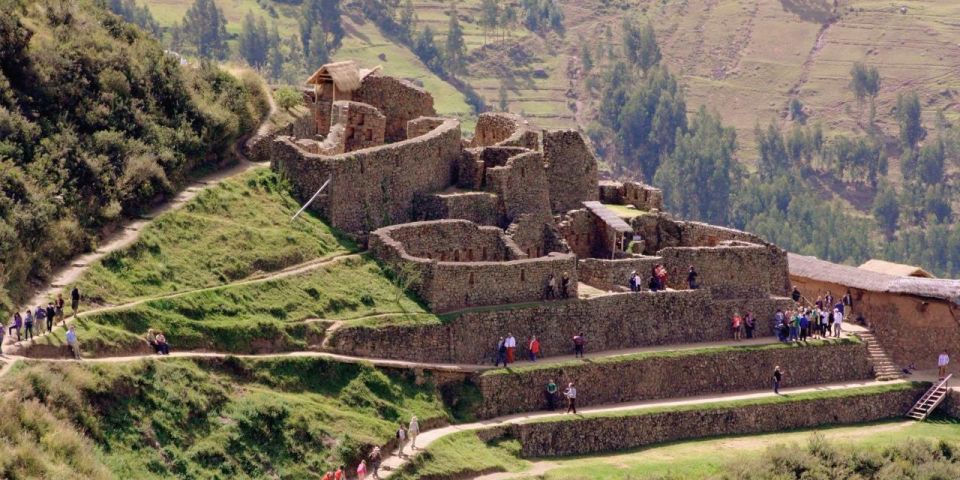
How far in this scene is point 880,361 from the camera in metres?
66.4

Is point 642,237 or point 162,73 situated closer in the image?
point 162,73

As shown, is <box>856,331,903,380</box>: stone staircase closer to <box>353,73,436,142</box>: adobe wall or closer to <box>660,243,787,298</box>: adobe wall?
→ <box>660,243,787,298</box>: adobe wall

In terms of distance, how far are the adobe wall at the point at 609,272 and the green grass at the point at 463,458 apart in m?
8.98

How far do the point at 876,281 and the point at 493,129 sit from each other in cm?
1330

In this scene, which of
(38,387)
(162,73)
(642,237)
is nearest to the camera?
(38,387)

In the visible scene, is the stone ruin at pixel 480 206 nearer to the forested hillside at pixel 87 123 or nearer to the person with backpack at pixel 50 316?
the forested hillside at pixel 87 123

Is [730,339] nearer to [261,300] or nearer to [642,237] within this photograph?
[642,237]

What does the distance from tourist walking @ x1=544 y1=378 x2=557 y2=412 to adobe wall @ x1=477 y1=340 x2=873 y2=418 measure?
0.13m

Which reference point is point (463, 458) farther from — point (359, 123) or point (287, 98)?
point (287, 98)

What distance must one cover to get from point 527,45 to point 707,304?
133 m

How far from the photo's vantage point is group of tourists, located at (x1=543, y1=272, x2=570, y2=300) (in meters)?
60.3

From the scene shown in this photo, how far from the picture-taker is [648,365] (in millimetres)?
60188

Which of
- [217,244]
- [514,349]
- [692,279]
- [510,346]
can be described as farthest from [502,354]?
[692,279]

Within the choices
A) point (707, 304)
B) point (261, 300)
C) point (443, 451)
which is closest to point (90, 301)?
point (261, 300)
